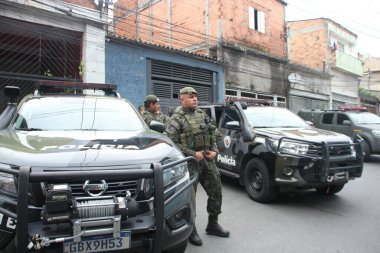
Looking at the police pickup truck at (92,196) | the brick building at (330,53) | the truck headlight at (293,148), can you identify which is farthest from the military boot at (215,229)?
the brick building at (330,53)

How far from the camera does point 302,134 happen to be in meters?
5.20

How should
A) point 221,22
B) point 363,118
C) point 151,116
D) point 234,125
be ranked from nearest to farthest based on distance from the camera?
1. point 234,125
2. point 151,116
3. point 363,118
4. point 221,22

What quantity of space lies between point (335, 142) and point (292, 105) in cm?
1565

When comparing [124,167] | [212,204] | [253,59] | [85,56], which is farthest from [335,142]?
[253,59]

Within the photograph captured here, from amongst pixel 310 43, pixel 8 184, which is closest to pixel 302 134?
pixel 8 184

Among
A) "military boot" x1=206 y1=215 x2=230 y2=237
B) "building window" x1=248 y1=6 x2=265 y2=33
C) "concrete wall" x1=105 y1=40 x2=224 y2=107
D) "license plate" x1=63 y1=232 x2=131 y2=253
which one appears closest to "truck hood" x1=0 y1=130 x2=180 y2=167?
"license plate" x1=63 y1=232 x2=131 y2=253

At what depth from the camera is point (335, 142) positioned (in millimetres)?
4949

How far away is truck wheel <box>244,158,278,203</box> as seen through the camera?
5.10 metres

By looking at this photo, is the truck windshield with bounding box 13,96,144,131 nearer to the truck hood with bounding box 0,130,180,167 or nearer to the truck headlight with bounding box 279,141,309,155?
the truck hood with bounding box 0,130,180,167

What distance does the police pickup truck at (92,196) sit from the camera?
6.86ft

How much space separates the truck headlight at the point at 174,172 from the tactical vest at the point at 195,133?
1.05 meters

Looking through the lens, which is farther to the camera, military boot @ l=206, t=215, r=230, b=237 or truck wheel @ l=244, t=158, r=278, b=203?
truck wheel @ l=244, t=158, r=278, b=203

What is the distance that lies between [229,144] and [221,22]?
11.5 meters

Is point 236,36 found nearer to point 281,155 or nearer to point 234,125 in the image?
point 234,125
